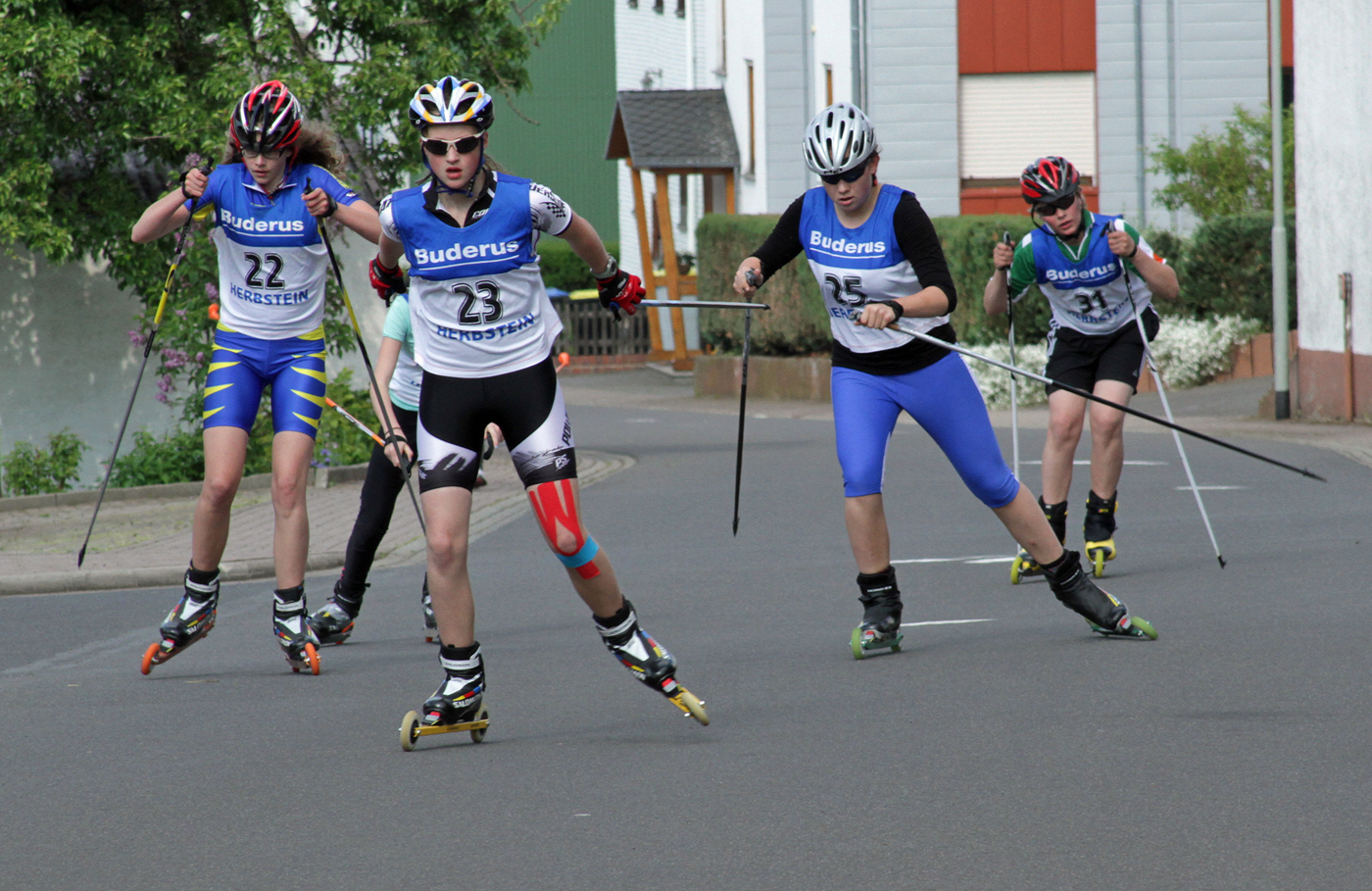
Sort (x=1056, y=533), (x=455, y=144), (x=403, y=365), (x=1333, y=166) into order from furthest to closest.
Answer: (x=1333, y=166)
(x=1056, y=533)
(x=403, y=365)
(x=455, y=144)

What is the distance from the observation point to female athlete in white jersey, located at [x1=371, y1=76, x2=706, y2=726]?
221 inches

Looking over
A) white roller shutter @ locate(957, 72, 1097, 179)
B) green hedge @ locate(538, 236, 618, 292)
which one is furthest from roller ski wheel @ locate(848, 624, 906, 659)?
green hedge @ locate(538, 236, 618, 292)

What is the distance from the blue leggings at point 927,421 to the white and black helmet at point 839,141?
2.72 feet

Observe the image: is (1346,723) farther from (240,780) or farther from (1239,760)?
(240,780)

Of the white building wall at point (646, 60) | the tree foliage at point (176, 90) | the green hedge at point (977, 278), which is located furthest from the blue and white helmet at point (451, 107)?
the white building wall at point (646, 60)

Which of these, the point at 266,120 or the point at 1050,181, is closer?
the point at 266,120

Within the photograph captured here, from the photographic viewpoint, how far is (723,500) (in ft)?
45.8

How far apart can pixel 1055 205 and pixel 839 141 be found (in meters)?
2.34

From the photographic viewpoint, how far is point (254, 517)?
13.2 metres

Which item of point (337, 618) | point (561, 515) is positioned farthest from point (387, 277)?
point (337, 618)

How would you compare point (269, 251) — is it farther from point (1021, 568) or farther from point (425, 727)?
point (1021, 568)

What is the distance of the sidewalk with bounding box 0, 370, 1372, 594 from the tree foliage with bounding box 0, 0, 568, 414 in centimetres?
166

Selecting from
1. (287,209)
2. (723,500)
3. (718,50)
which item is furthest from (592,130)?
(287,209)

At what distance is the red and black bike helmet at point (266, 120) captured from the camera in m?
6.83
